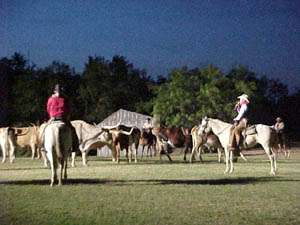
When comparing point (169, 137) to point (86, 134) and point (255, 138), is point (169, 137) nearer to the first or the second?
point (86, 134)

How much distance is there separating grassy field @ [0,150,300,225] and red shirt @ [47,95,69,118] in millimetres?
1849

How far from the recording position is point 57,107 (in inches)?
658

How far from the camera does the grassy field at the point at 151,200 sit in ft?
35.8

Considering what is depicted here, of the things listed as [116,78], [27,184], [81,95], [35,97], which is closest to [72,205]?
[27,184]

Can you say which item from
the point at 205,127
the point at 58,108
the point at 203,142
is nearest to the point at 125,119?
the point at 203,142

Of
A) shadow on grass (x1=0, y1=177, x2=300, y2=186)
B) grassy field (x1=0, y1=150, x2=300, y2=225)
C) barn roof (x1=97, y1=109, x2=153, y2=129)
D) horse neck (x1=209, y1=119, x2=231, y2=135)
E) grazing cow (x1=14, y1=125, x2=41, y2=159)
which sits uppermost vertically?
barn roof (x1=97, y1=109, x2=153, y2=129)

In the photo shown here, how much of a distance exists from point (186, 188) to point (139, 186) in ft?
4.44

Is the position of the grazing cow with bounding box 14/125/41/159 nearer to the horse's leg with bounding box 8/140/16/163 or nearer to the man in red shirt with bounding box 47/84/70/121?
the horse's leg with bounding box 8/140/16/163

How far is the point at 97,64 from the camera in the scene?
87.9 meters

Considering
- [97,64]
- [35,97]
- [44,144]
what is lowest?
[44,144]

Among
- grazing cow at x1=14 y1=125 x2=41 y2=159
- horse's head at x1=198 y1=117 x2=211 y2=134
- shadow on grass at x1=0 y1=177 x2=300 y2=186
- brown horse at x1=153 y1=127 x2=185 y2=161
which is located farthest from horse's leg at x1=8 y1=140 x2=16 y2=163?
shadow on grass at x1=0 y1=177 x2=300 y2=186

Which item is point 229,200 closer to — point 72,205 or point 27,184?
point 72,205

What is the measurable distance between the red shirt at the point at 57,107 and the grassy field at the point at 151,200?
1.85m

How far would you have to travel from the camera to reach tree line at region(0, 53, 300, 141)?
228 ft
